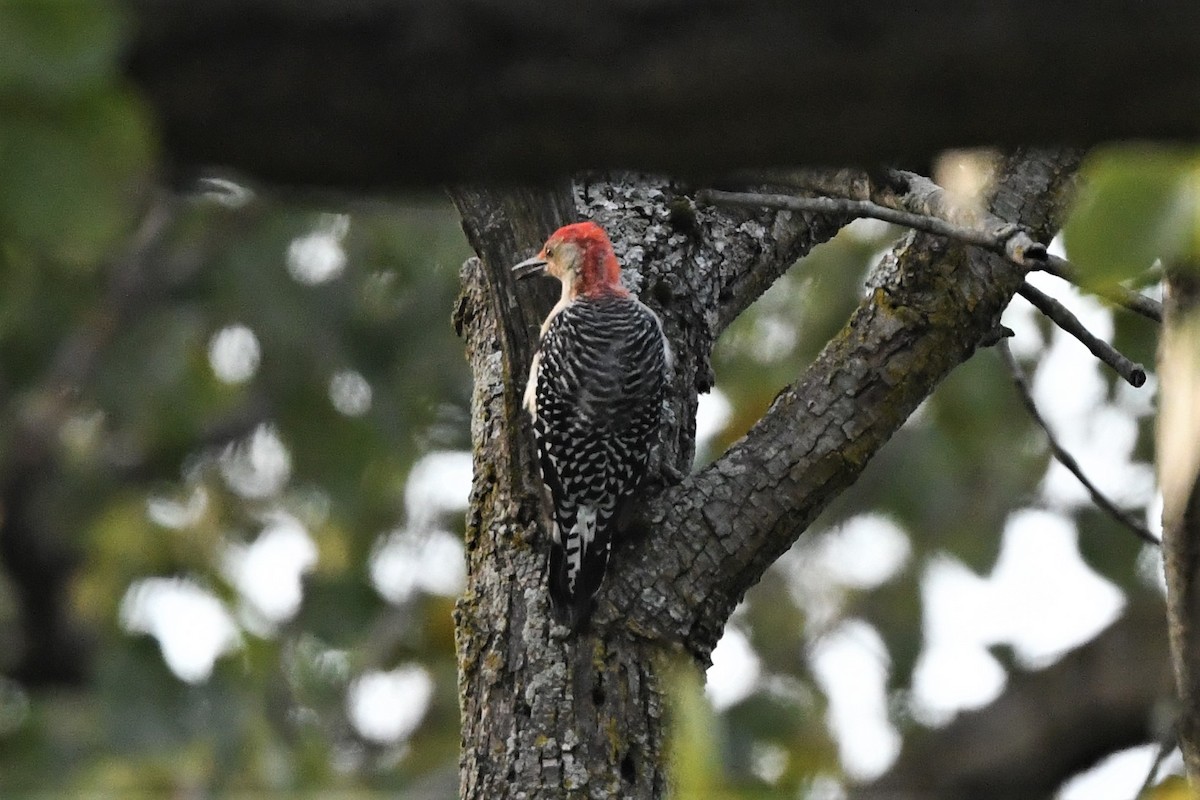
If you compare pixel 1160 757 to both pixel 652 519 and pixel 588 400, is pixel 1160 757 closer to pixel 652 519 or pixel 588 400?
pixel 652 519

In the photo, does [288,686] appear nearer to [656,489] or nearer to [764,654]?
[656,489]

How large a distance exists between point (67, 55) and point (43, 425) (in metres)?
7.61

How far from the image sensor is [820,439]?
4.08 metres

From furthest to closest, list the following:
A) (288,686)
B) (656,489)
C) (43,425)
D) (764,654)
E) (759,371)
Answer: (764,654), (759,371), (43,425), (288,686), (656,489)

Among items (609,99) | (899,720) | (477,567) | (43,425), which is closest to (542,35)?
(609,99)

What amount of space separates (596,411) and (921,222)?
2.56m

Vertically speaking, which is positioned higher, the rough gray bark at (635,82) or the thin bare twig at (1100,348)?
the thin bare twig at (1100,348)

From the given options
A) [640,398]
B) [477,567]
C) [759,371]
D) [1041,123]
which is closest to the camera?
[1041,123]

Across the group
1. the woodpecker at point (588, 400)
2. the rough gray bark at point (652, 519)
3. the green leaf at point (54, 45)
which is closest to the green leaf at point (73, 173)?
the green leaf at point (54, 45)

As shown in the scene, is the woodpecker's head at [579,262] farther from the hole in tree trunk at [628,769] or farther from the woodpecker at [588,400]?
the hole in tree trunk at [628,769]

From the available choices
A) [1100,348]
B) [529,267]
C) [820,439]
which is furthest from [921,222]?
[529,267]

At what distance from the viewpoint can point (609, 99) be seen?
1.10 meters

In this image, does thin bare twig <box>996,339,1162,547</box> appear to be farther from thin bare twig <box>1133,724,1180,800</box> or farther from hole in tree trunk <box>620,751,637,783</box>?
hole in tree trunk <box>620,751,637,783</box>

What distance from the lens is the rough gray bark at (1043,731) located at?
3806mm
